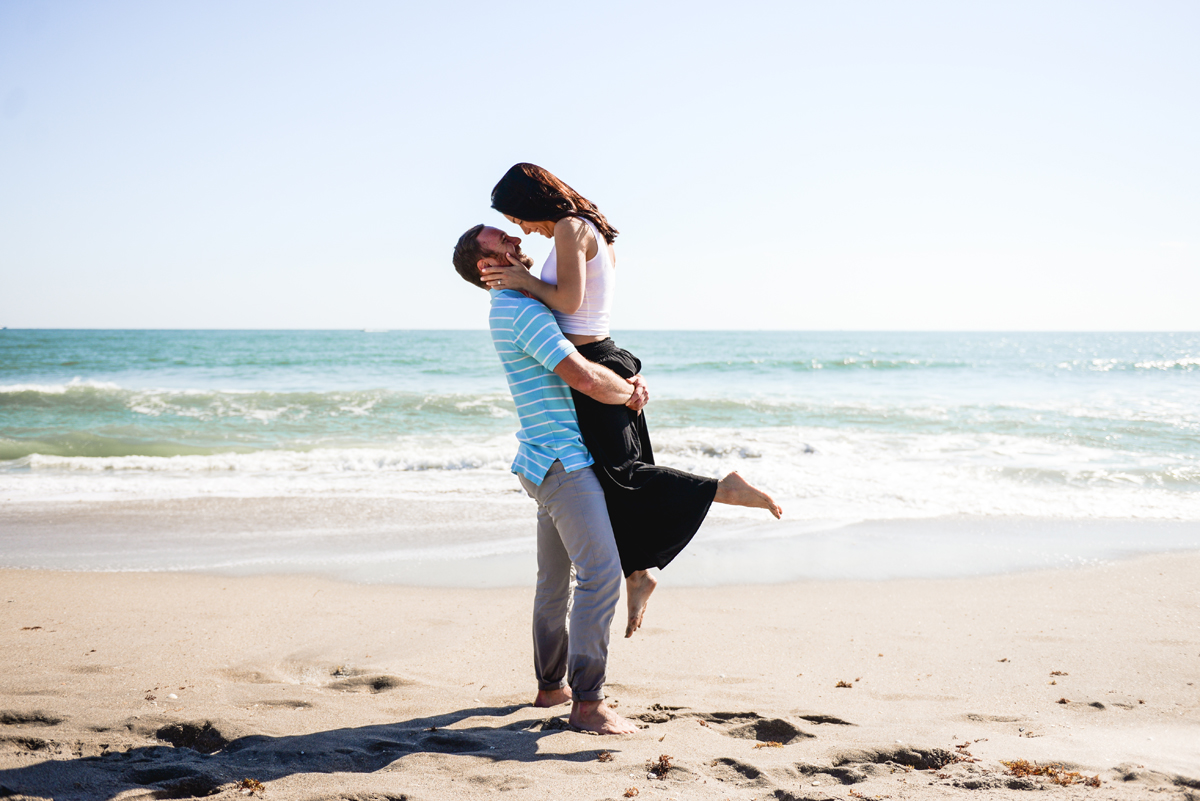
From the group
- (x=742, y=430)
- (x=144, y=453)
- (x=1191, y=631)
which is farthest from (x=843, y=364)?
(x=1191, y=631)

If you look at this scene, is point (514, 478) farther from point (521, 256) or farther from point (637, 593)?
point (521, 256)

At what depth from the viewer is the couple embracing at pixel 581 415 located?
2488mm

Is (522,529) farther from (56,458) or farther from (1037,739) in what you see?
(56,458)

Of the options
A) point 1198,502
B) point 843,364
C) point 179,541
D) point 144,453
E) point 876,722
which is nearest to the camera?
point 876,722

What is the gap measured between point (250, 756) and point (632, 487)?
1.53 meters

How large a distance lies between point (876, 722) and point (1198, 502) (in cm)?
704

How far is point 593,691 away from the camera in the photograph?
8.75 feet

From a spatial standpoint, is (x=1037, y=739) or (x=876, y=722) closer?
(x=1037, y=739)

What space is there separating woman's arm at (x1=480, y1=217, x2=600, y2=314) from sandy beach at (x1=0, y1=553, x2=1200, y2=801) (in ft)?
4.96

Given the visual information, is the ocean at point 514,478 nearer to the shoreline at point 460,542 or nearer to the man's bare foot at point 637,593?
the shoreline at point 460,542

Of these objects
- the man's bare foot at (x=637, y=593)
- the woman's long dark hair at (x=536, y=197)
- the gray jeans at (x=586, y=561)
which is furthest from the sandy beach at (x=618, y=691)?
the woman's long dark hair at (x=536, y=197)

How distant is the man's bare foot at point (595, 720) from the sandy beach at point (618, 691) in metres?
0.04

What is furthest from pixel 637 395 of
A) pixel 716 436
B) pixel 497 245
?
pixel 716 436

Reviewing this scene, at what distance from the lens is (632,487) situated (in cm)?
264
